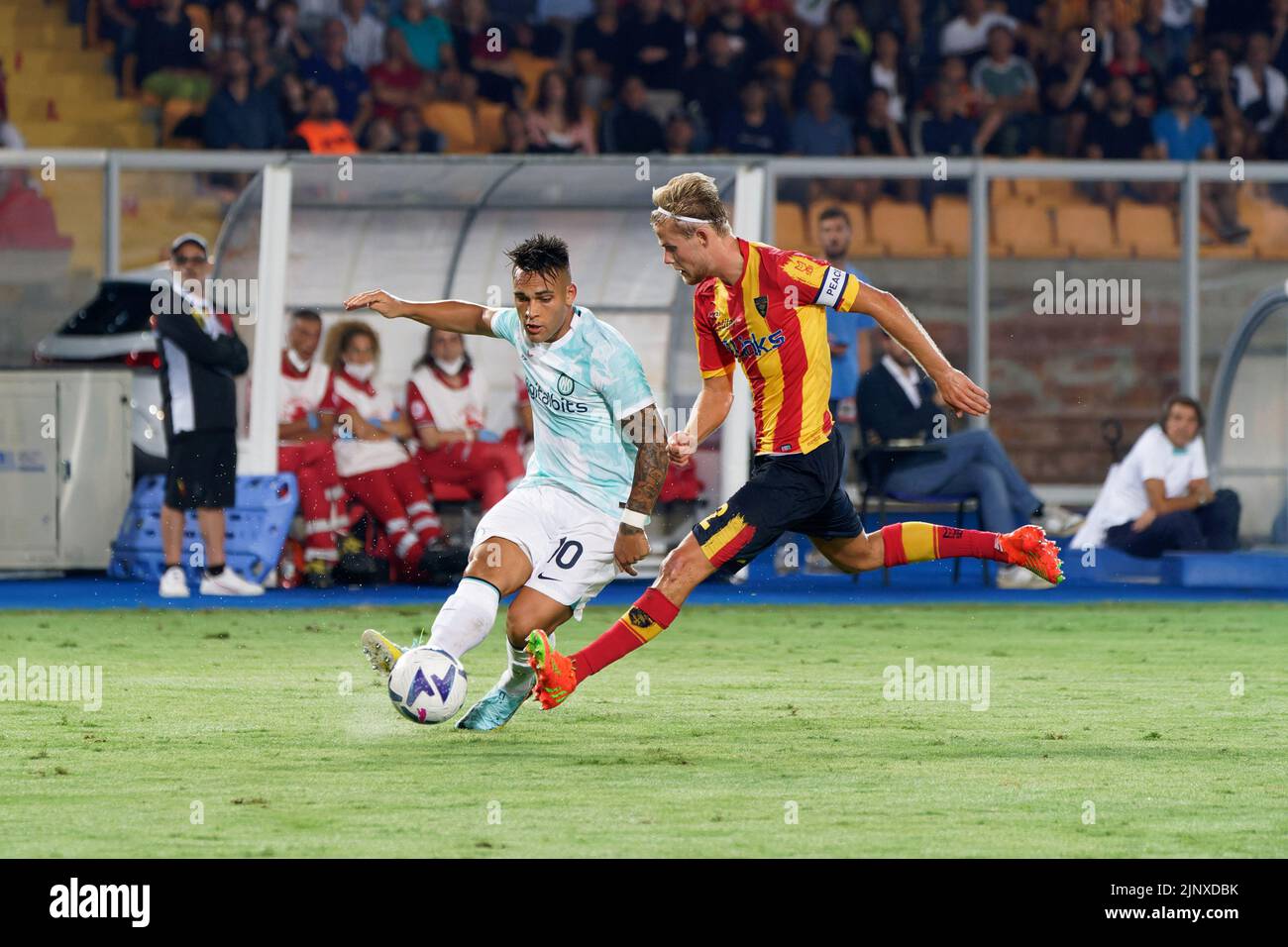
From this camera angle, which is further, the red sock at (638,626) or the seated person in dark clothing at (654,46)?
the seated person in dark clothing at (654,46)

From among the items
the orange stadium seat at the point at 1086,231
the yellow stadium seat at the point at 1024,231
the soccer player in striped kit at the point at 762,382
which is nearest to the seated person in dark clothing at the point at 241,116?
the yellow stadium seat at the point at 1024,231

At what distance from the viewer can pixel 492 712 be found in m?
8.11

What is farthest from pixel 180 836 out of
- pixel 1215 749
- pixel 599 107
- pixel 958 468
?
pixel 599 107

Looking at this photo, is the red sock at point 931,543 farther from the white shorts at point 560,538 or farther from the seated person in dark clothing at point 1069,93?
the seated person in dark clothing at point 1069,93

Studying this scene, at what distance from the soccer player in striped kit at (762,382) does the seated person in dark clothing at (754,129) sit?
10.7m

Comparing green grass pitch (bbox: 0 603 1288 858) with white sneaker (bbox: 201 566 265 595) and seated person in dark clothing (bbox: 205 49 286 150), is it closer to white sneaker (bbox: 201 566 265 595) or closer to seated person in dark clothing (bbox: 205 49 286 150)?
white sneaker (bbox: 201 566 265 595)

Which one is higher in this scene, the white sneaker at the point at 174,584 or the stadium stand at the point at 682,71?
the stadium stand at the point at 682,71

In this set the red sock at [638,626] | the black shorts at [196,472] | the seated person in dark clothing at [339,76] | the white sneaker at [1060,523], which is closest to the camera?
the red sock at [638,626]

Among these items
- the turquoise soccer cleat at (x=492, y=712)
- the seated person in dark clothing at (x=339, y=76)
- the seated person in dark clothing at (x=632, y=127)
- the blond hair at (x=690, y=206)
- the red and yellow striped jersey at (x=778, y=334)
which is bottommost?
the turquoise soccer cleat at (x=492, y=712)

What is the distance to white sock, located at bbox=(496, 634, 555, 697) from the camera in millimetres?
7875

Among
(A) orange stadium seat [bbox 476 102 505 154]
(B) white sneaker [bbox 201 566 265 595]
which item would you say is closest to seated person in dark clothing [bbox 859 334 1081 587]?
(B) white sneaker [bbox 201 566 265 595]

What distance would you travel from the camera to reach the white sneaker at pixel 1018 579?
1488 cm

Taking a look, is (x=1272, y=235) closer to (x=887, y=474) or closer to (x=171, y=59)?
(x=887, y=474)

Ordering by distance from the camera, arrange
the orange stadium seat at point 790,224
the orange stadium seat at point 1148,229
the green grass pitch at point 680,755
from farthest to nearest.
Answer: the orange stadium seat at point 1148,229 < the orange stadium seat at point 790,224 < the green grass pitch at point 680,755
